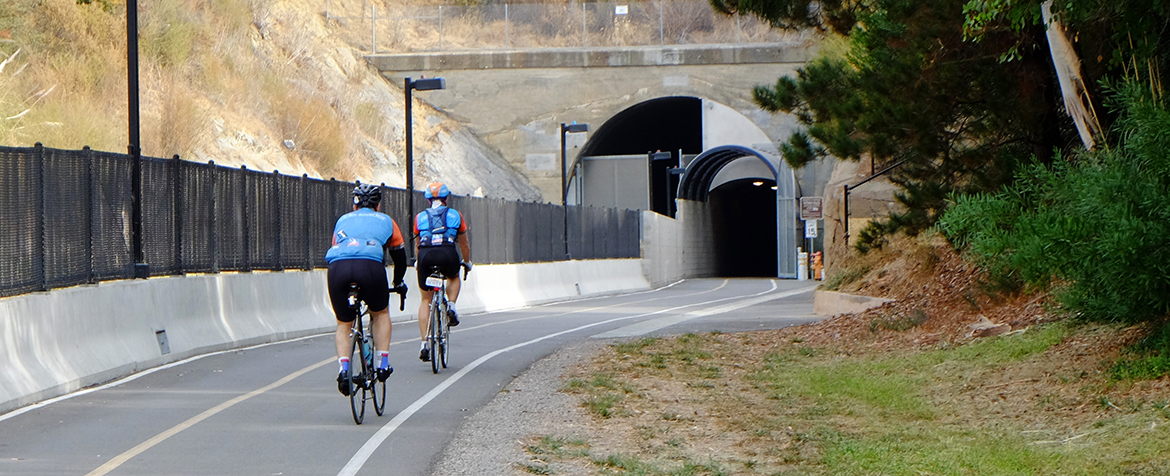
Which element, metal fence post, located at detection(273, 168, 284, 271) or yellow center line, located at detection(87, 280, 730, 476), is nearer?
yellow center line, located at detection(87, 280, 730, 476)

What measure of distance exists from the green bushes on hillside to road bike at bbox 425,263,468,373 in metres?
5.58

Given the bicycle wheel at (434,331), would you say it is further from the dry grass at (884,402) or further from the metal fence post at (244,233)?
the metal fence post at (244,233)

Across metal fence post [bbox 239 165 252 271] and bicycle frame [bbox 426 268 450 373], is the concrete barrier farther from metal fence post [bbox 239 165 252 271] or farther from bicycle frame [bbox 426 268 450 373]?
bicycle frame [bbox 426 268 450 373]

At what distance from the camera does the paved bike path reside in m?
8.34

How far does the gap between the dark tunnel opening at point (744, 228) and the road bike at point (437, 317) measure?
5367 centimetres

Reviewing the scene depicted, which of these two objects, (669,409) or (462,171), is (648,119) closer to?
(462,171)

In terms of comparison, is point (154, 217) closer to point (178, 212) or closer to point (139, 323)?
point (178, 212)

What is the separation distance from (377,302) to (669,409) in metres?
2.91

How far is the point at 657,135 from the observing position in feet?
214

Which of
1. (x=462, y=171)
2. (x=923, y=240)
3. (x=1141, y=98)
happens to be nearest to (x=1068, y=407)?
(x=1141, y=98)

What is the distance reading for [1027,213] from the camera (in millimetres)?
13250

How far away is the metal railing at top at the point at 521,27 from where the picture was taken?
5725 cm

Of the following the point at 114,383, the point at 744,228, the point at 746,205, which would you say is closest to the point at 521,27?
the point at 746,205

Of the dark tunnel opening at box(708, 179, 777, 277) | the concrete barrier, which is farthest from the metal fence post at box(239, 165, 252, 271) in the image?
the dark tunnel opening at box(708, 179, 777, 277)
